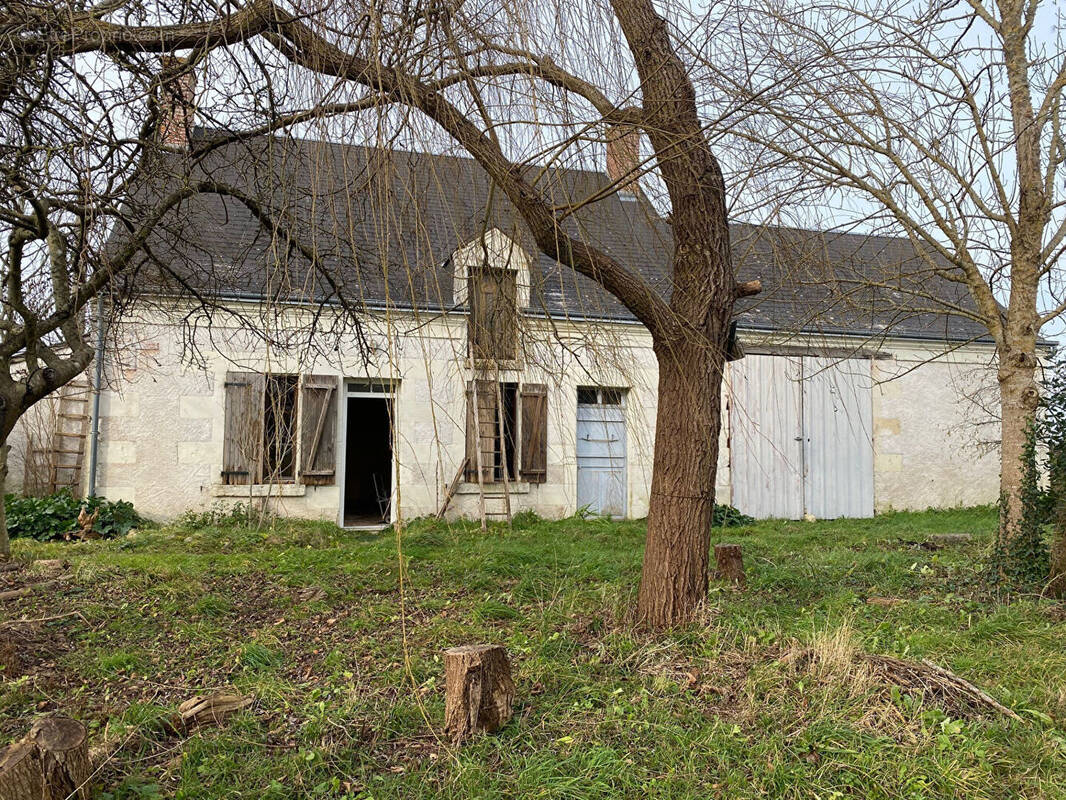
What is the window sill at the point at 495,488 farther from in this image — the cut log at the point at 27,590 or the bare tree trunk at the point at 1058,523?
the bare tree trunk at the point at 1058,523

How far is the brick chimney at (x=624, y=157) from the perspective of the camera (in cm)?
309

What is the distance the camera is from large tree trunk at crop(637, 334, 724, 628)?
424 centimetres

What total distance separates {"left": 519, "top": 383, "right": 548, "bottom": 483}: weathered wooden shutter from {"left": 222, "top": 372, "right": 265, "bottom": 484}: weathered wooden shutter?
124 inches

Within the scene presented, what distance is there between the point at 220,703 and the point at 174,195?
292cm

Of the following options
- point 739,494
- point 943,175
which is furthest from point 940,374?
point 943,175

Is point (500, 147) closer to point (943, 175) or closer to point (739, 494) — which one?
point (943, 175)

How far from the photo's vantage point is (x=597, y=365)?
3.32m

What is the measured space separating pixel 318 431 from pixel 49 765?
687 cm

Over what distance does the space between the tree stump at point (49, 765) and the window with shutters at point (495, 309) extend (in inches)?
78.8

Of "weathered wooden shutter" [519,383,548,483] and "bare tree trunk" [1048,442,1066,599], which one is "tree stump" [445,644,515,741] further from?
"weathered wooden shutter" [519,383,548,483]

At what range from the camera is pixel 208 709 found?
129 inches

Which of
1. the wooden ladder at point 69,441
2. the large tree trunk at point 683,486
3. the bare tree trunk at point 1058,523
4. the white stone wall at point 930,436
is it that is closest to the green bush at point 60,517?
the wooden ladder at point 69,441

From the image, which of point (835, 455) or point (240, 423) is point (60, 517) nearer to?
point (240, 423)

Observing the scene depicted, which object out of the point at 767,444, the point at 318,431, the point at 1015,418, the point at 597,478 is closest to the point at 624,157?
the point at 1015,418
